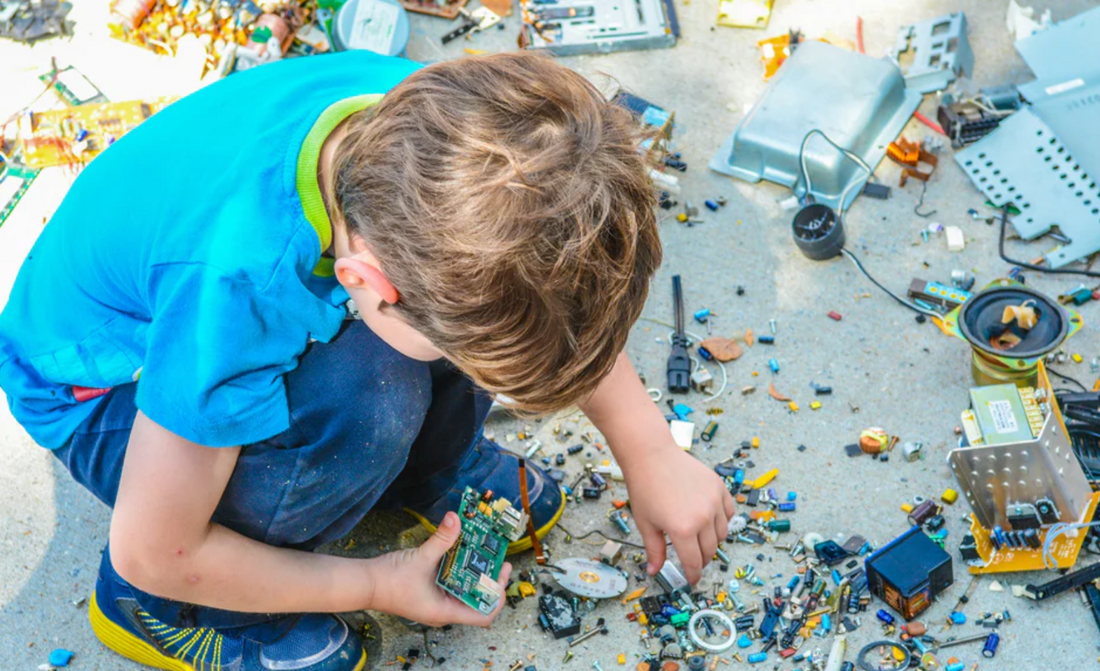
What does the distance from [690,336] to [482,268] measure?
53.2 inches

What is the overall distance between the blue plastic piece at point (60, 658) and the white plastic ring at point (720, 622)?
46.9 inches

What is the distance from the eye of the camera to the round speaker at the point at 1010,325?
2.32 metres

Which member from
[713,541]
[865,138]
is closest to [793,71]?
[865,138]

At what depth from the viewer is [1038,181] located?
9.28ft

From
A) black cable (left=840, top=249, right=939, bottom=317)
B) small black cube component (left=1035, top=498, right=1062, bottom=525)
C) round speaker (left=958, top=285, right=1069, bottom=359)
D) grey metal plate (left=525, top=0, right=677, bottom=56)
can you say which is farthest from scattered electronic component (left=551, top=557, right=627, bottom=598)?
grey metal plate (left=525, top=0, right=677, bottom=56)

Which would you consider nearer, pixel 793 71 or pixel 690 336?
pixel 690 336

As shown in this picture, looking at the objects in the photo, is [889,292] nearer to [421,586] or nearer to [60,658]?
[421,586]

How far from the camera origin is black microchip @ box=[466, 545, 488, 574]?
2016 millimetres

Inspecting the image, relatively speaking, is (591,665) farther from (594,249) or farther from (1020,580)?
(594,249)

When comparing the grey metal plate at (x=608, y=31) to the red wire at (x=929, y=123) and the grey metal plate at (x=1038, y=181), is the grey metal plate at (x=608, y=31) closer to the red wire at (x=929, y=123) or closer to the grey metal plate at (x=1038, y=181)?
the red wire at (x=929, y=123)

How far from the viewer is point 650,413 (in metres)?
2.07

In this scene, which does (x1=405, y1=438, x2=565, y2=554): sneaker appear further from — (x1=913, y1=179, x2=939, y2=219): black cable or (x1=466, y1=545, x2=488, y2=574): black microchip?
(x1=913, y1=179, x2=939, y2=219): black cable

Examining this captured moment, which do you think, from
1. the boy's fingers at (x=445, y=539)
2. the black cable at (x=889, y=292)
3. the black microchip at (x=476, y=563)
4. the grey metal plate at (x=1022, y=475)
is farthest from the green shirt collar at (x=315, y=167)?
the black cable at (x=889, y=292)

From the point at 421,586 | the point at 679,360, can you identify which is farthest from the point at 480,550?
the point at 679,360
